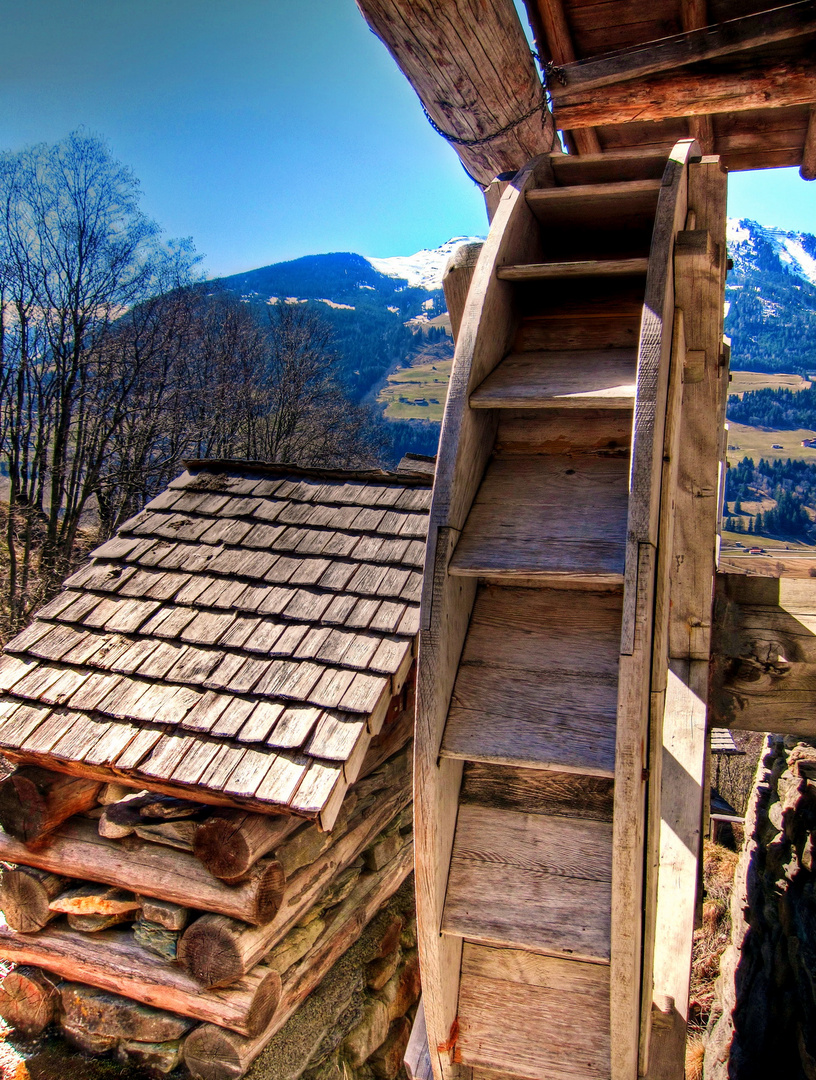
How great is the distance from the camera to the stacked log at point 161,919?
3.48 meters

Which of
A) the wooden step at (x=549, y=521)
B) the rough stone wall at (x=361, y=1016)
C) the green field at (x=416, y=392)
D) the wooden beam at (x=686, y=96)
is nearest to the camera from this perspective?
the wooden step at (x=549, y=521)

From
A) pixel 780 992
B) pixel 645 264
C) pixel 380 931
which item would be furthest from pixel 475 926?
pixel 780 992

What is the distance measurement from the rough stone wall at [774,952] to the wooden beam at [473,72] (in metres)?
5.06

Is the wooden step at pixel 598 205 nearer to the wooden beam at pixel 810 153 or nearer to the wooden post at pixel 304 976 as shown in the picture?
the wooden beam at pixel 810 153

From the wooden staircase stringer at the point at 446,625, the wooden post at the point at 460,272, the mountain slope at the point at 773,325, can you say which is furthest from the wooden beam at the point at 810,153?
the mountain slope at the point at 773,325

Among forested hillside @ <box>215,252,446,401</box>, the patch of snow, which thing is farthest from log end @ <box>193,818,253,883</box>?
the patch of snow

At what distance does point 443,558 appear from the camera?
182 centimetres

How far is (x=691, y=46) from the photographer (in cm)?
296

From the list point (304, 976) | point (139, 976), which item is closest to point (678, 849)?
point (304, 976)

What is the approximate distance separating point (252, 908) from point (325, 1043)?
1.27 metres

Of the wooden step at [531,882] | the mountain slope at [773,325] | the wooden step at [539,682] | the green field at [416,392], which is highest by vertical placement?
the mountain slope at [773,325]

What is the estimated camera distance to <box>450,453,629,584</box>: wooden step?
1813 mm

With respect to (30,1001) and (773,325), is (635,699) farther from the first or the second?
(773,325)

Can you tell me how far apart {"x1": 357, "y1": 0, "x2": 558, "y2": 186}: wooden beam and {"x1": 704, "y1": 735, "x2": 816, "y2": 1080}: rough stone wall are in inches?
199
